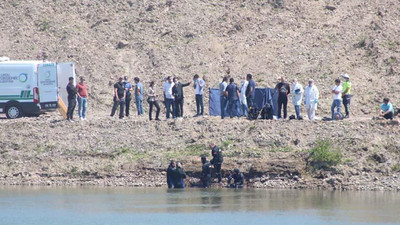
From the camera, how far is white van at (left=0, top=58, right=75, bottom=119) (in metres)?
40.3

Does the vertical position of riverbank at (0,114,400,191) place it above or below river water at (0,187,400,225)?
above

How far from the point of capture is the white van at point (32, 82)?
40344mm

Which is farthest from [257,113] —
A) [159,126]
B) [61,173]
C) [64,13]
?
[64,13]

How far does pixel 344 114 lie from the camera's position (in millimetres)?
40594

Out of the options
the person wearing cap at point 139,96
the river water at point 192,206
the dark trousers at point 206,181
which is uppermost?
the person wearing cap at point 139,96

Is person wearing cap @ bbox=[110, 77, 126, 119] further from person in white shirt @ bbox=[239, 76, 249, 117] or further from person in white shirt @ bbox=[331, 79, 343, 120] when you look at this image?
person in white shirt @ bbox=[331, 79, 343, 120]

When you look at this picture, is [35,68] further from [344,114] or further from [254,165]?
[344,114]

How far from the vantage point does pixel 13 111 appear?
1619 inches

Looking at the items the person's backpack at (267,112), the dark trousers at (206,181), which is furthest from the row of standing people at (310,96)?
the dark trousers at (206,181)

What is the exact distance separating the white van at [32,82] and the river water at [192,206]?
6314 mm

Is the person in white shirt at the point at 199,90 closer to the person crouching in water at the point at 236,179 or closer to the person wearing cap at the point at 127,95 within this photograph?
the person wearing cap at the point at 127,95

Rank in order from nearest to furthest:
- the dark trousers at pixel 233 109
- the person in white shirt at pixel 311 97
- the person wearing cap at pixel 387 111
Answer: the person wearing cap at pixel 387 111, the person in white shirt at pixel 311 97, the dark trousers at pixel 233 109

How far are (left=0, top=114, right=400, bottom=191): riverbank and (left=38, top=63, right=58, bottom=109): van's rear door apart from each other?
1006mm

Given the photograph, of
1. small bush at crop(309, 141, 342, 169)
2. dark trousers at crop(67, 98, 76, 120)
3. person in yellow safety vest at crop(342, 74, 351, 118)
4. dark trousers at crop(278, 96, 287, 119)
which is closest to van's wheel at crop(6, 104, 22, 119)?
dark trousers at crop(67, 98, 76, 120)
